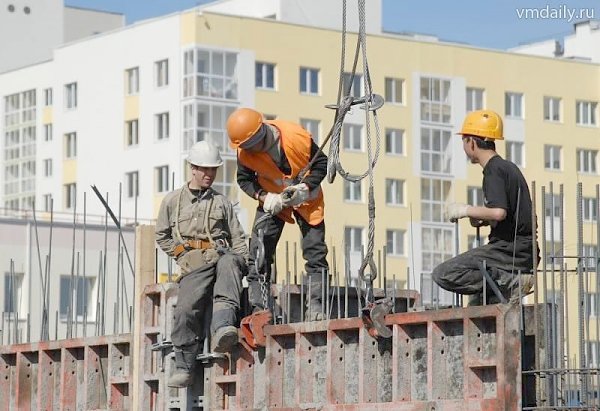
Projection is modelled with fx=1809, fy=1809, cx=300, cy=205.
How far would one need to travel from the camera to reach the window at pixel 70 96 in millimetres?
75062

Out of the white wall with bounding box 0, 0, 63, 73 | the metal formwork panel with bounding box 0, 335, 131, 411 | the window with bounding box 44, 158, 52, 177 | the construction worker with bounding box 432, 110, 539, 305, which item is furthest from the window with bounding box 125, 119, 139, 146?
the construction worker with bounding box 432, 110, 539, 305

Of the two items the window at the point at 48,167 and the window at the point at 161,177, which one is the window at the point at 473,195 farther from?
the window at the point at 48,167

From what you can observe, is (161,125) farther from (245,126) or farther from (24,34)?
(245,126)

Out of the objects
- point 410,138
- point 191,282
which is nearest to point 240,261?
point 191,282

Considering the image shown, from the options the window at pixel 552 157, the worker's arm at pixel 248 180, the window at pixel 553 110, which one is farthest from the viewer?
the window at pixel 553 110

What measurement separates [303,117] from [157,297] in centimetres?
5613

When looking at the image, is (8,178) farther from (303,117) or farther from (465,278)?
(465,278)

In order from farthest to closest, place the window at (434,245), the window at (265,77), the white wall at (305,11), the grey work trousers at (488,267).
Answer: the window at (434,245), the white wall at (305,11), the window at (265,77), the grey work trousers at (488,267)

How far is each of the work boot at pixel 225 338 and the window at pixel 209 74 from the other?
5551cm

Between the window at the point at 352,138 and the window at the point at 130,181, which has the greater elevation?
the window at the point at 352,138

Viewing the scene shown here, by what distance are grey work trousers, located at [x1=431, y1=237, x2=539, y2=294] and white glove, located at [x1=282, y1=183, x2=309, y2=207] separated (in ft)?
6.52

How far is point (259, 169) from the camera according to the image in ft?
49.2

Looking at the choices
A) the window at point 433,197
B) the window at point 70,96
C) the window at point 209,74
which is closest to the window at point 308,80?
the window at point 209,74

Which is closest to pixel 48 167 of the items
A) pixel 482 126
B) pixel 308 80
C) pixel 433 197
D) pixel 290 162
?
pixel 308 80
